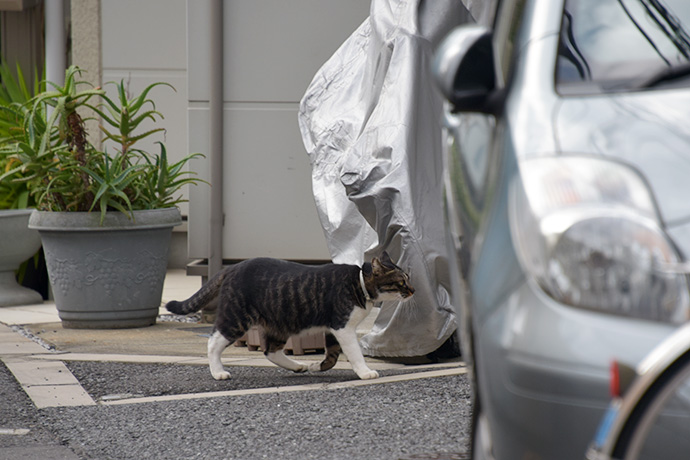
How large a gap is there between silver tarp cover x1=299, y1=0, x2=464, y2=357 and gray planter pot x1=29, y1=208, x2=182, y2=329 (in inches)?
55.1

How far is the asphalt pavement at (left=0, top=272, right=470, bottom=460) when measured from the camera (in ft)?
11.6

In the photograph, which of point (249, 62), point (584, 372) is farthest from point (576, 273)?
point (249, 62)

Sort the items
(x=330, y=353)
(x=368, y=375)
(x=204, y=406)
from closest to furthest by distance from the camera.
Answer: (x=204, y=406) → (x=368, y=375) → (x=330, y=353)

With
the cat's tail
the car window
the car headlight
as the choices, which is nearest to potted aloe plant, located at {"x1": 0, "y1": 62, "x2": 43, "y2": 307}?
the cat's tail

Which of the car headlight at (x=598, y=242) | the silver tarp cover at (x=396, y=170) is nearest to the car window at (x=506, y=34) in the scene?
the car headlight at (x=598, y=242)

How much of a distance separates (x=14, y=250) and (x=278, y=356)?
11.0ft

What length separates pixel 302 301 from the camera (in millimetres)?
4805

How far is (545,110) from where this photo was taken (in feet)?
6.36

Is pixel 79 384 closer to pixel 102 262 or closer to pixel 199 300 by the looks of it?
pixel 199 300

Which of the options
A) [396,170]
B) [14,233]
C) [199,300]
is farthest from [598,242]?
[14,233]

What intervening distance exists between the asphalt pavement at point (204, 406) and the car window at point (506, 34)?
1.40m

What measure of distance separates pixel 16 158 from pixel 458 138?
511 centimetres

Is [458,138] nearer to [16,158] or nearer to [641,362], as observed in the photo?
[641,362]

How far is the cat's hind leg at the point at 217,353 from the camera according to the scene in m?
4.86
